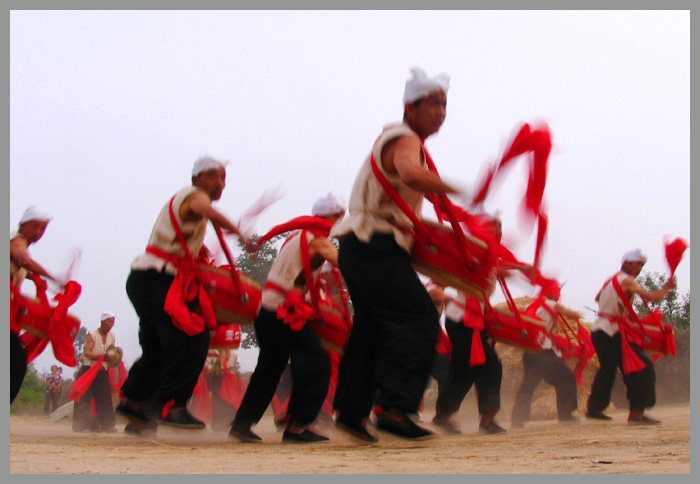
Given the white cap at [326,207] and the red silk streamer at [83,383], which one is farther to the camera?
the red silk streamer at [83,383]

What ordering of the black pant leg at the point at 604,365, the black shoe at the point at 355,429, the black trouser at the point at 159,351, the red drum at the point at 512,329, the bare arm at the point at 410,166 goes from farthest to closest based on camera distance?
the black pant leg at the point at 604,365, the red drum at the point at 512,329, the black trouser at the point at 159,351, the black shoe at the point at 355,429, the bare arm at the point at 410,166

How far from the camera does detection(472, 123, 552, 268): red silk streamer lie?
350 cm

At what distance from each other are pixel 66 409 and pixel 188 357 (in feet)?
33.7

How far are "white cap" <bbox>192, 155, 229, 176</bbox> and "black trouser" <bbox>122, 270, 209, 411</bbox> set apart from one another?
789mm

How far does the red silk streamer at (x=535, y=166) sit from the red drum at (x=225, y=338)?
10.3 ft

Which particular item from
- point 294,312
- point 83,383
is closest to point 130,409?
point 294,312

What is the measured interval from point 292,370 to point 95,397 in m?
4.79

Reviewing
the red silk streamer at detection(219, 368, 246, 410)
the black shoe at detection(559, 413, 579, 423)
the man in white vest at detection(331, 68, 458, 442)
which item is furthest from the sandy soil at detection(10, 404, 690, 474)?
the red silk streamer at detection(219, 368, 246, 410)

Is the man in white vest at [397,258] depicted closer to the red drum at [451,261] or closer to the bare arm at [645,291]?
the red drum at [451,261]

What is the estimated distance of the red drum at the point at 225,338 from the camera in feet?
20.0

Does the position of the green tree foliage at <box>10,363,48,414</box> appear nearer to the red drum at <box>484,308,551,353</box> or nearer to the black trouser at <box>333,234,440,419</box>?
the red drum at <box>484,308,551,353</box>

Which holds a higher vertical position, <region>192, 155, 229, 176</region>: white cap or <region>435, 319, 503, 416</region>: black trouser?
<region>192, 155, 229, 176</region>: white cap

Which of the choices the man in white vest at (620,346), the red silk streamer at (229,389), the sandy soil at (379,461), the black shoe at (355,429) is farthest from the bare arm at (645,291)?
the red silk streamer at (229,389)

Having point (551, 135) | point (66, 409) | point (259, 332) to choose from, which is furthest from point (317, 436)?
point (66, 409)
